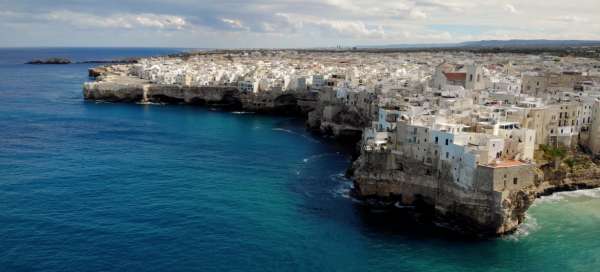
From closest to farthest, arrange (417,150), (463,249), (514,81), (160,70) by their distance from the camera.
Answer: (463,249) < (417,150) < (514,81) < (160,70)

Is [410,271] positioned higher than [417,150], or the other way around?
[417,150]

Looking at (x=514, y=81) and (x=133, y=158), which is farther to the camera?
(x=514, y=81)

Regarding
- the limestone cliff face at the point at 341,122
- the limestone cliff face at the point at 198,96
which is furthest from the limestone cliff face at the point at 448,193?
the limestone cliff face at the point at 198,96

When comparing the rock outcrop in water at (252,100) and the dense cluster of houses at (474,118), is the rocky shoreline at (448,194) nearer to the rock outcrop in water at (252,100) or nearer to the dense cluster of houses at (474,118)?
the dense cluster of houses at (474,118)

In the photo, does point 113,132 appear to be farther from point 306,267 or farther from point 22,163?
point 306,267

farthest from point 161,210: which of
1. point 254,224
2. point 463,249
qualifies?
point 463,249

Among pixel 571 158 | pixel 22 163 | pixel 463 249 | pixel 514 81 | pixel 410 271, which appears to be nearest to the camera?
pixel 410 271

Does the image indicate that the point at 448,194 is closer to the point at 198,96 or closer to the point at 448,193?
the point at 448,193

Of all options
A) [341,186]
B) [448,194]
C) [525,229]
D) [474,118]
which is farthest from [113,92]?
[525,229]
